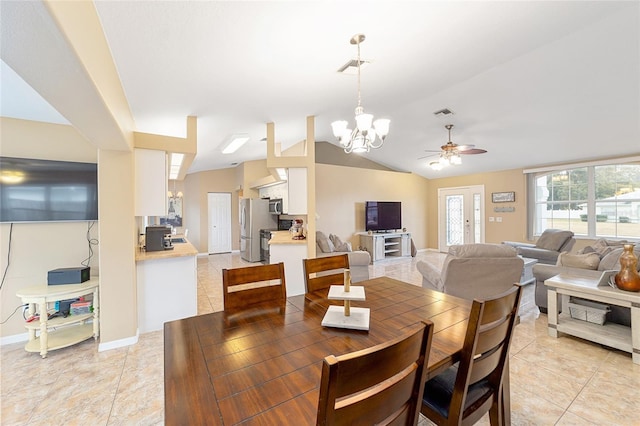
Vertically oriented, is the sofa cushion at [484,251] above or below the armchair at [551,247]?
above

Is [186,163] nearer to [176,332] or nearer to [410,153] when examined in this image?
[176,332]

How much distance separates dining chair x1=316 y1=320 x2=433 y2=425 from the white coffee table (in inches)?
108

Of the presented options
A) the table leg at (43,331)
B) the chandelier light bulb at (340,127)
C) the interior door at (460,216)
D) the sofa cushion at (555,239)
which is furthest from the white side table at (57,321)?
the interior door at (460,216)

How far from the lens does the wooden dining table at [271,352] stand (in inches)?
31.6

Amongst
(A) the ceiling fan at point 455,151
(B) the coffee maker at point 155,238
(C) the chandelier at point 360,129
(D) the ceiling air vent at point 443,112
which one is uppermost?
(D) the ceiling air vent at point 443,112

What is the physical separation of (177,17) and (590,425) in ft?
11.9

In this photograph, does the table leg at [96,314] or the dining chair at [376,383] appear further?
the table leg at [96,314]

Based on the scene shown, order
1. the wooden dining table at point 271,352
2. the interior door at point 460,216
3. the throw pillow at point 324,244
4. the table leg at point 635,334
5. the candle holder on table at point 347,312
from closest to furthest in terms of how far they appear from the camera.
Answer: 1. the wooden dining table at point 271,352
2. the candle holder on table at point 347,312
3. the table leg at point 635,334
4. the throw pillow at point 324,244
5. the interior door at point 460,216

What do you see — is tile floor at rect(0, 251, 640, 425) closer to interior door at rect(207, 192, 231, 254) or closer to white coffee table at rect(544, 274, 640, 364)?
white coffee table at rect(544, 274, 640, 364)

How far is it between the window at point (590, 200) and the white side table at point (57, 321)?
27.8ft

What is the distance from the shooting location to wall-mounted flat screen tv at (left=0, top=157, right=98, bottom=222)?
8.46ft

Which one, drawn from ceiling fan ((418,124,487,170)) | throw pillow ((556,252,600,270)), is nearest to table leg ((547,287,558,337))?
throw pillow ((556,252,600,270))

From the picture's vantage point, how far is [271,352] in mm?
1122

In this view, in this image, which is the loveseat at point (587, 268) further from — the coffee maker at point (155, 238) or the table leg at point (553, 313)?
the coffee maker at point (155, 238)
